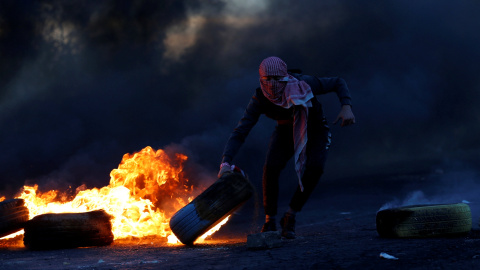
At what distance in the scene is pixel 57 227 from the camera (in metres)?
6.10

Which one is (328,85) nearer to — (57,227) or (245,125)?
(245,125)

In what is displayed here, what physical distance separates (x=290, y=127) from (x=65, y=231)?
3.35 meters

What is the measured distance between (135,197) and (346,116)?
13.2 feet

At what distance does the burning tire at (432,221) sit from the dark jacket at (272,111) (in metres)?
1.54

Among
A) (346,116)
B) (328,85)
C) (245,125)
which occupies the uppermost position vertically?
(328,85)

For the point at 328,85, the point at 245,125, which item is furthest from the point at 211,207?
the point at 328,85

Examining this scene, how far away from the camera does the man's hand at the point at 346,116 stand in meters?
5.33

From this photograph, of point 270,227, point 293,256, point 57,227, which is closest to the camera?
point 293,256

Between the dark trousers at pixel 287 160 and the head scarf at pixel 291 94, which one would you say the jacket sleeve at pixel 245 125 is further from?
the dark trousers at pixel 287 160

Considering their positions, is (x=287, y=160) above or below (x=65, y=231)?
above

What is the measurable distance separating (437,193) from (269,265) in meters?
9.41

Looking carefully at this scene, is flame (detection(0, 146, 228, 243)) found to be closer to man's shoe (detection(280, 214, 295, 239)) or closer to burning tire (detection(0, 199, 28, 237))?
burning tire (detection(0, 199, 28, 237))

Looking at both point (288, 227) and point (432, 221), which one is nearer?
point (432, 221)

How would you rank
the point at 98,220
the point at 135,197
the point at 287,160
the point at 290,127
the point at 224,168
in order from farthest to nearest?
the point at 135,197
the point at 98,220
the point at 287,160
the point at 290,127
the point at 224,168
